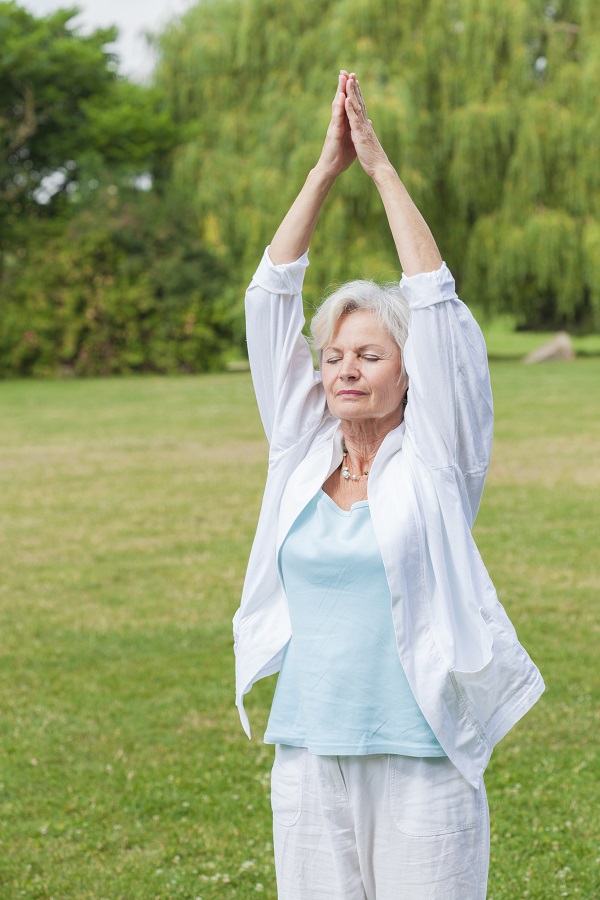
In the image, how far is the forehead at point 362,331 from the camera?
8.87ft

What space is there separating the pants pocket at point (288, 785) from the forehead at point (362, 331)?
946 mm

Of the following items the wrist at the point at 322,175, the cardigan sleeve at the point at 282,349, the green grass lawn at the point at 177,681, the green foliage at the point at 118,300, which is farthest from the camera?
the green foliage at the point at 118,300

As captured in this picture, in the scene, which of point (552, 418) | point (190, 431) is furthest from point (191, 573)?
point (552, 418)

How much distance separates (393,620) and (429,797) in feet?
1.28

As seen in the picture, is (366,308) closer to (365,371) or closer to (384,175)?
(365,371)

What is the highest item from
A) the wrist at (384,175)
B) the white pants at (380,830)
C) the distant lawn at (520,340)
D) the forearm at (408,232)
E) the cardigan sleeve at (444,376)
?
the wrist at (384,175)

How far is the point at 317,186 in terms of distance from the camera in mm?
2744

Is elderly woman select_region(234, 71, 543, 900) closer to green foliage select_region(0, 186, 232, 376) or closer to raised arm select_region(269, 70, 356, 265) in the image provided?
raised arm select_region(269, 70, 356, 265)

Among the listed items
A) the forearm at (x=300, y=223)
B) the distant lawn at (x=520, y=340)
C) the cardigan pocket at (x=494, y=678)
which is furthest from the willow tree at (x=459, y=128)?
the cardigan pocket at (x=494, y=678)

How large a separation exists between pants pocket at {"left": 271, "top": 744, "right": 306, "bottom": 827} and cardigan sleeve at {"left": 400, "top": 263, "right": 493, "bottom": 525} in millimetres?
732

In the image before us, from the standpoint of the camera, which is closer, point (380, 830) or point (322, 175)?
point (380, 830)

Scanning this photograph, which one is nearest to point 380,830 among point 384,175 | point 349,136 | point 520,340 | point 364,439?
point 364,439

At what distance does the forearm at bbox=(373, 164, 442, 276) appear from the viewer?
2.58m

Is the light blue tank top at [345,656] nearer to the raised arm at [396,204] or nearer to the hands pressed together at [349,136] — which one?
the raised arm at [396,204]
